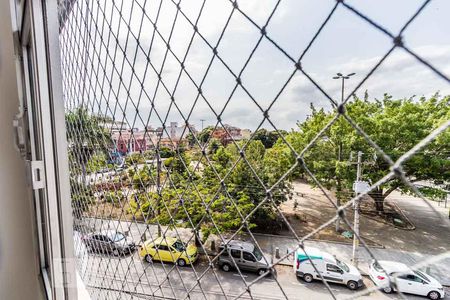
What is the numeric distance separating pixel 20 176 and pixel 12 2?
557mm

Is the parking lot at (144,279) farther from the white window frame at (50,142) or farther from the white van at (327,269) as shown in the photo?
the white window frame at (50,142)

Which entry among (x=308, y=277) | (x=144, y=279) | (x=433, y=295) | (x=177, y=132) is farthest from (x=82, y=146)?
(x=433, y=295)

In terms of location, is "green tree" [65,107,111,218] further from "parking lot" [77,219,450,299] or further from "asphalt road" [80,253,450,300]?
"asphalt road" [80,253,450,300]

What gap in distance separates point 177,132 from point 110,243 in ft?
1.95

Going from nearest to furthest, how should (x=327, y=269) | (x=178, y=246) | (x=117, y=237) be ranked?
(x=327, y=269), (x=178, y=246), (x=117, y=237)

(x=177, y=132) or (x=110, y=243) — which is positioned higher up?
(x=177, y=132)

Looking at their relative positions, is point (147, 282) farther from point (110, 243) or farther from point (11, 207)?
point (11, 207)

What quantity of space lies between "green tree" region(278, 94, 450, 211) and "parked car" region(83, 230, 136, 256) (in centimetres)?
63

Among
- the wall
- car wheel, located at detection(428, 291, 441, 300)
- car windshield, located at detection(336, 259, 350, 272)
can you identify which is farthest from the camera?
the wall

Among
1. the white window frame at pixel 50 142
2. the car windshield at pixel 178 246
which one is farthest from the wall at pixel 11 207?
the car windshield at pixel 178 246

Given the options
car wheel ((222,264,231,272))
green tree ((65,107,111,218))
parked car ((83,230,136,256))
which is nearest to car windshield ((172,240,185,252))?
parked car ((83,230,136,256))

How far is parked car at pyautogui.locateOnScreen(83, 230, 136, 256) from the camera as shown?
82 cm

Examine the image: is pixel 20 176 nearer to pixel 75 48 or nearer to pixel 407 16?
pixel 75 48

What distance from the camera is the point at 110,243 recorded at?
89 centimetres
